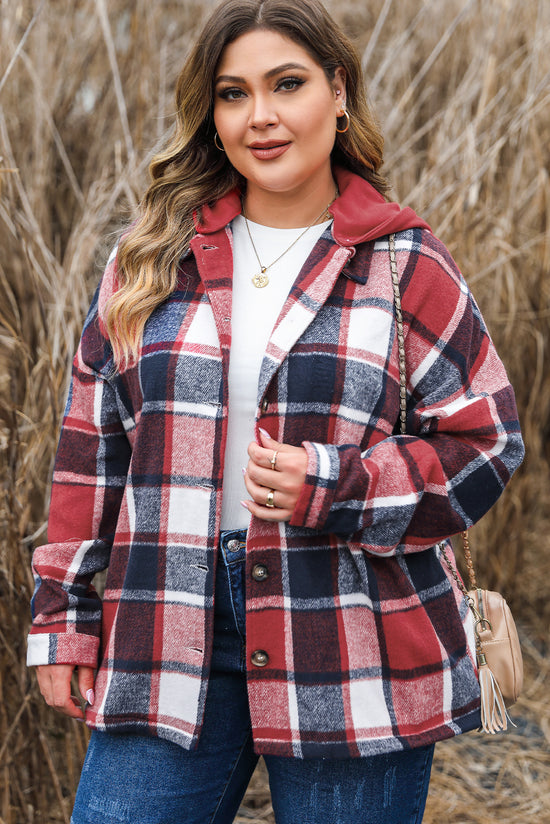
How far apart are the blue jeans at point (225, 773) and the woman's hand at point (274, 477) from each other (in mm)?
98

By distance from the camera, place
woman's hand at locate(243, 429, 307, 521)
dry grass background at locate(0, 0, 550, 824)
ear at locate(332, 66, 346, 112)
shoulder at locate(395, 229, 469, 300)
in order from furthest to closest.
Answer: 1. dry grass background at locate(0, 0, 550, 824)
2. ear at locate(332, 66, 346, 112)
3. shoulder at locate(395, 229, 469, 300)
4. woman's hand at locate(243, 429, 307, 521)

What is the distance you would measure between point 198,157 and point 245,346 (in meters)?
0.42

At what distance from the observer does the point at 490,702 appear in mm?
1327

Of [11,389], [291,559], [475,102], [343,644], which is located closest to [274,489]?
[291,559]

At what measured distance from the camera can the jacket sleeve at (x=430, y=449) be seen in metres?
1.20

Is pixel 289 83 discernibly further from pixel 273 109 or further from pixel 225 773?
pixel 225 773

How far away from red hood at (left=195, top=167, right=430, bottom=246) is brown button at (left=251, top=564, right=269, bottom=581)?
20.4 inches

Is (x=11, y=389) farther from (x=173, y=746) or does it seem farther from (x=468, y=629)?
(x=468, y=629)

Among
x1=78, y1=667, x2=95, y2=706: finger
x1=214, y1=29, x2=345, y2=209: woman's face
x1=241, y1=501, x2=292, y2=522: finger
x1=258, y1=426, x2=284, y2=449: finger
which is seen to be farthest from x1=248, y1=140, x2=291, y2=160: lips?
x1=78, y1=667, x2=95, y2=706: finger

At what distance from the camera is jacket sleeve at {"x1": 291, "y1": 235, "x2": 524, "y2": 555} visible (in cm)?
120

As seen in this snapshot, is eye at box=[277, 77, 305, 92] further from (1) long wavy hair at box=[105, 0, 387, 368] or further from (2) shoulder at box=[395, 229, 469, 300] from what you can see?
(2) shoulder at box=[395, 229, 469, 300]

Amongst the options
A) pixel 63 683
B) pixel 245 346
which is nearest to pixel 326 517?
pixel 245 346

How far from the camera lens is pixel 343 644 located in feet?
4.09

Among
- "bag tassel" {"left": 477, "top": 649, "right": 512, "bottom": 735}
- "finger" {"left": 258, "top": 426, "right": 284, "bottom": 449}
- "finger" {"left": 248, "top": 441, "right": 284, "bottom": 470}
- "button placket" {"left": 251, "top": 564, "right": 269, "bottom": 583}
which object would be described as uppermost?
"finger" {"left": 258, "top": 426, "right": 284, "bottom": 449}
